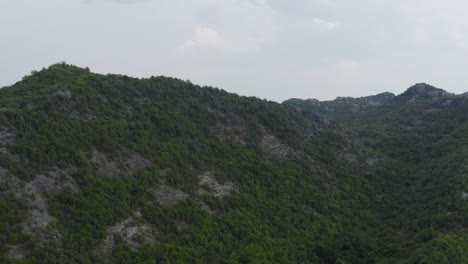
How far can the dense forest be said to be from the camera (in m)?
26.8

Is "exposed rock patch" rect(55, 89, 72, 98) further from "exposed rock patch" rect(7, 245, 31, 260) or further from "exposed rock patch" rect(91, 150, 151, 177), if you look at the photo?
"exposed rock patch" rect(7, 245, 31, 260)

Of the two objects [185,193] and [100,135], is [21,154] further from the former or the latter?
[185,193]

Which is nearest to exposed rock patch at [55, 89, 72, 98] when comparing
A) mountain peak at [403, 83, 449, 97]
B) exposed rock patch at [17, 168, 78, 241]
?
exposed rock patch at [17, 168, 78, 241]

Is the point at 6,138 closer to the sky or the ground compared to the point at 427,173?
closer to the sky

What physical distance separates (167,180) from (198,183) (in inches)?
141

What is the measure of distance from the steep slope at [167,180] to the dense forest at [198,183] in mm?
134

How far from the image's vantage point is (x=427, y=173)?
5519cm

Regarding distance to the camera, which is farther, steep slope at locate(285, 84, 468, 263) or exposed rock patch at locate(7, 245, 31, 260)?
steep slope at locate(285, 84, 468, 263)

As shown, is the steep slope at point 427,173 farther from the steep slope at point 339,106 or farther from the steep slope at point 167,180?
the steep slope at point 339,106

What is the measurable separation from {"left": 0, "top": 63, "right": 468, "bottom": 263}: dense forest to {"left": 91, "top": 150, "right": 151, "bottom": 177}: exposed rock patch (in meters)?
0.12

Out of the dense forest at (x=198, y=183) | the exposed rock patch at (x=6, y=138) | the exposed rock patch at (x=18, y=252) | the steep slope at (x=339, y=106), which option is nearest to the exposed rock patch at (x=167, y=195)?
the dense forest at (x=198, y=183)

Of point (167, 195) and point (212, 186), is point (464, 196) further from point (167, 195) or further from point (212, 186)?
point (167, 195)

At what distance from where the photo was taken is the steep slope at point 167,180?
26281mm

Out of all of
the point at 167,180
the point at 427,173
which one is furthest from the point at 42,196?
the point at 427,173
